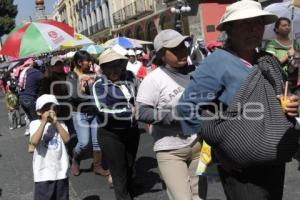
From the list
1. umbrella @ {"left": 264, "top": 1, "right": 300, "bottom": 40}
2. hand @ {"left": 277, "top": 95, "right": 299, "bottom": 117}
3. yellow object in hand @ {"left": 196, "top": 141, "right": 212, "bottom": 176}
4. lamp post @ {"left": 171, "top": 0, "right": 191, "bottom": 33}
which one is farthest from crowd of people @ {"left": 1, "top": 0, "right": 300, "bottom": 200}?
lamp post @ {"left": 171, "top": 0, "right": 191, "bottom": 33}

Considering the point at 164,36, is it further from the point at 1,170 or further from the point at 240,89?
the point at 1,170

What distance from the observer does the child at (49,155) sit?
4.44 m

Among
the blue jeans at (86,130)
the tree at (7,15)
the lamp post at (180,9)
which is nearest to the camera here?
the blue jeans at (86,130)

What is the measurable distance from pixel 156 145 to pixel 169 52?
0.69 m

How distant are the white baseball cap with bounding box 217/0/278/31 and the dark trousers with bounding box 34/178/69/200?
2328mm

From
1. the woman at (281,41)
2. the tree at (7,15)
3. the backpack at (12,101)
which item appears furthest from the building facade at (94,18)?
the woman at (281,41)

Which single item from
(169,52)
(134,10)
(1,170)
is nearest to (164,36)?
(169,52)

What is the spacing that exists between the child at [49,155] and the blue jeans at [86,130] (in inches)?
69.2

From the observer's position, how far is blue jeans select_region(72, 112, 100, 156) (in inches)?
252

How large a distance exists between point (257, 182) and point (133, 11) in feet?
126

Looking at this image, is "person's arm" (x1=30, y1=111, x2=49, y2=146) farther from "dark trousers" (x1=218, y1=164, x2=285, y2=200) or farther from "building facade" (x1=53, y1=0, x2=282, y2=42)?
"building facade" (x1=53, y1=0, x2=282, y2=42)

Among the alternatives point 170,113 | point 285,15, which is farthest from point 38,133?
point 285,15

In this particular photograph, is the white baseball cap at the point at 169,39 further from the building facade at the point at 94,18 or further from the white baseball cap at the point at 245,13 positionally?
the building facade at the point at 94,18

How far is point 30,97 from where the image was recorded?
830 cm
